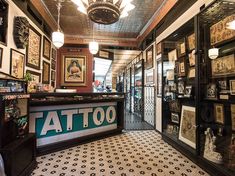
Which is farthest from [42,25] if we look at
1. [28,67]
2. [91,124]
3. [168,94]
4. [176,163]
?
[176,163]

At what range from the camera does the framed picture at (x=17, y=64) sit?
126 inches

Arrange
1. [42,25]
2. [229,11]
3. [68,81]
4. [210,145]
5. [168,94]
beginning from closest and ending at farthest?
[229,11] < [210,145] < [168,94] < [42,25] < [68,81]

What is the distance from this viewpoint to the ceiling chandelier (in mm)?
2557

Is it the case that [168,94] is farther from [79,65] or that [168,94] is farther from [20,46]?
[79,65]

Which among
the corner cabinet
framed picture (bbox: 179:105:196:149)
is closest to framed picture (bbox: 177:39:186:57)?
the corner cabinet

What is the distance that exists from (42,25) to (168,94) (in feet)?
14.5

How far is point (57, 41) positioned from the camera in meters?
3.50

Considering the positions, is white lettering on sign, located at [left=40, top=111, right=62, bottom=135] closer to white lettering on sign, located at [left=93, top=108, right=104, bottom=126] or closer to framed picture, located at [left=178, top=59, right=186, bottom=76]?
white lettering on sign, located at [left=93, top=108, right=104, bottom=126]

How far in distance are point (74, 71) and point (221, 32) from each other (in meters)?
5.93

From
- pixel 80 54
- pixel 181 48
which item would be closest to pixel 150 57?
pixel 181 48

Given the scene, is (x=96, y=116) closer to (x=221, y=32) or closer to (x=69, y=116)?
(x=69, y=116)

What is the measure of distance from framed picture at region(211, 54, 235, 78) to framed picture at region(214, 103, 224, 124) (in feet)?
1.77

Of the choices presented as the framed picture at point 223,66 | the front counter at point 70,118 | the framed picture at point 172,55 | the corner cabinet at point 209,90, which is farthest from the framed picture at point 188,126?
the front counter at point 70,118

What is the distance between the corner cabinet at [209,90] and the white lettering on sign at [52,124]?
2.76 metres
